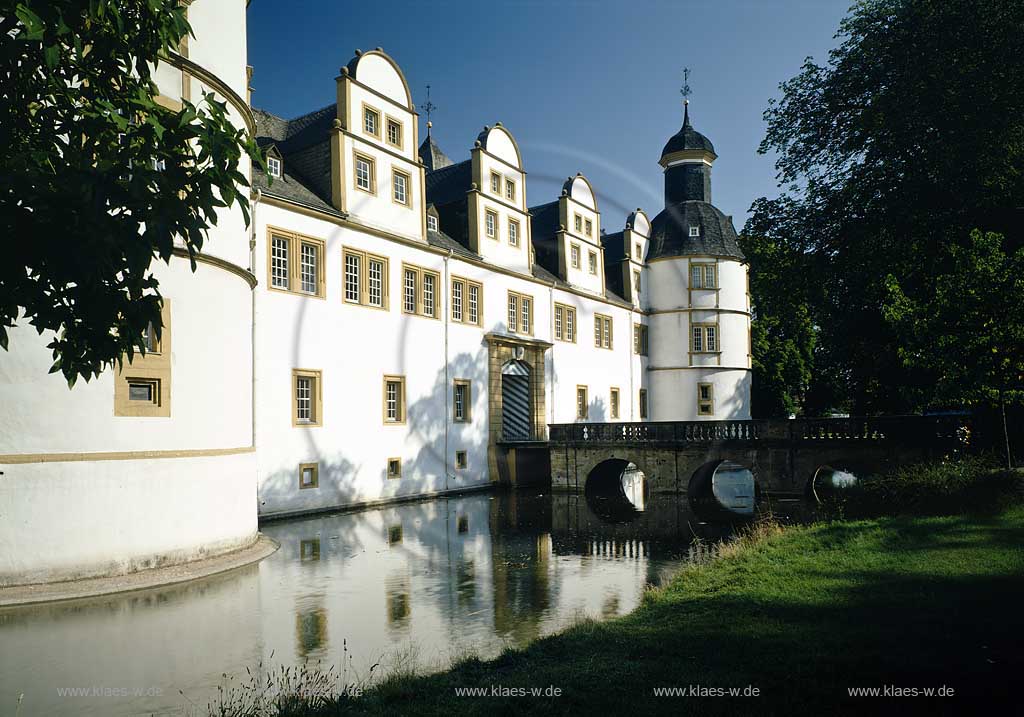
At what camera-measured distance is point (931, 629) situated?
7242mm

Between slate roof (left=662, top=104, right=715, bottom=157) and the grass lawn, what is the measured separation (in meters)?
39.0

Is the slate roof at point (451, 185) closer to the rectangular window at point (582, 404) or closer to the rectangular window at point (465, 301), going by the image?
the rectangular window at point (465, 301)

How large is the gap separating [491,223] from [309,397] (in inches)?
497

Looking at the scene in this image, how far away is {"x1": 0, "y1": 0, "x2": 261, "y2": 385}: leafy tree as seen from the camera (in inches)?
183

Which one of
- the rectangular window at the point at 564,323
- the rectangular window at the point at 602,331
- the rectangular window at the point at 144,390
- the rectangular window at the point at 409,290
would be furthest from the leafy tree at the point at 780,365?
the rectangular window at the point at 144,390

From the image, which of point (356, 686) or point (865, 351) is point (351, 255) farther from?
point (356, 686)

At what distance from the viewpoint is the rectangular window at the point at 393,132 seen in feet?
87.9

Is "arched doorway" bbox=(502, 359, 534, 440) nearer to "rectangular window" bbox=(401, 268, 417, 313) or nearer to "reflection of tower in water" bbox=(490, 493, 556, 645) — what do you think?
"rectangular window" bbox=(401, 268, 417, 313)

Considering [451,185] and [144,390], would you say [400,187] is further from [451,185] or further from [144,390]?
[144,390]

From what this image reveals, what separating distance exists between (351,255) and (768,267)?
13.8 meters

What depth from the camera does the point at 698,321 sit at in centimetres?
4391

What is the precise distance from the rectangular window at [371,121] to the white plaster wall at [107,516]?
1442cm

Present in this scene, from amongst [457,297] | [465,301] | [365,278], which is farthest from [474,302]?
[365,278]

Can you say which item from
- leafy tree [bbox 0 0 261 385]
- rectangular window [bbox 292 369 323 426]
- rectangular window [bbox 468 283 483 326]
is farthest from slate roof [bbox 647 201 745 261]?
leafy tree [bbox 0 0 261 385]
